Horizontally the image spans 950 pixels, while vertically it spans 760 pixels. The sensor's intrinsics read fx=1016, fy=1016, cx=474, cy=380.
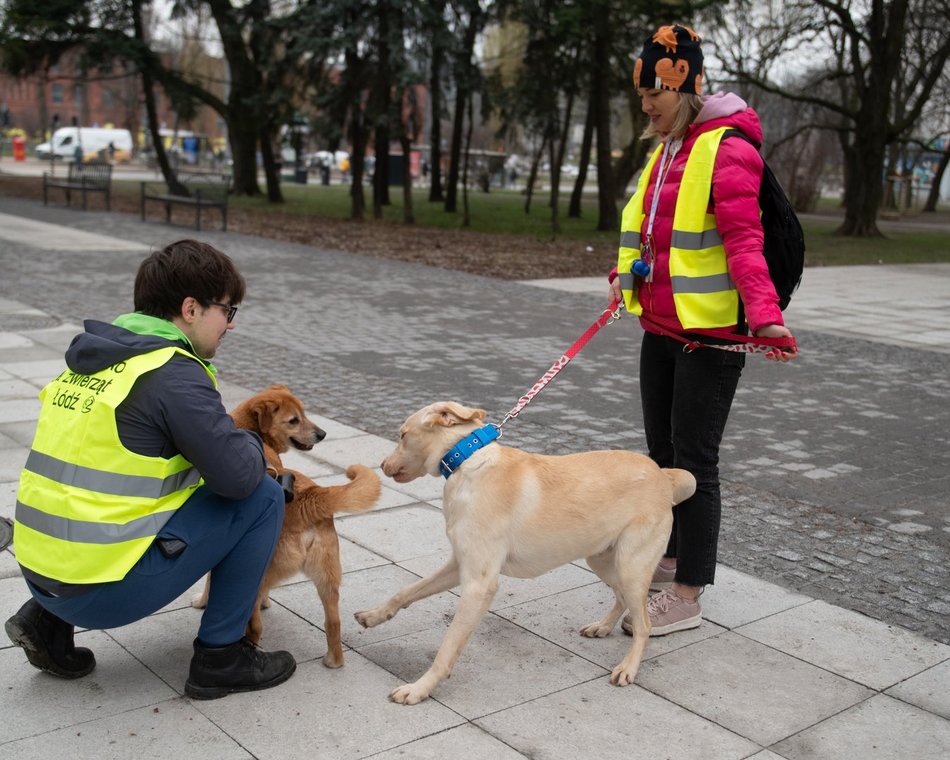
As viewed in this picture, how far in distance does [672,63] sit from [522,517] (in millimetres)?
1746

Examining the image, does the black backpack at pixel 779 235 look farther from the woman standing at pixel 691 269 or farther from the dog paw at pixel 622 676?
the dog paw at pixel 622 676

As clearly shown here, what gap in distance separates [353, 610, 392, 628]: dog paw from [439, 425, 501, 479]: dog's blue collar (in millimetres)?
619

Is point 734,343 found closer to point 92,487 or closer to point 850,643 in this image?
point 850,643

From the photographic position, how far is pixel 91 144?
74875 millimetres

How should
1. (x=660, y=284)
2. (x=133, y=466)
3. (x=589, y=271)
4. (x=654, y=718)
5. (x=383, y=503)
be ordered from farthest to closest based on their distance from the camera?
(x=589, y=271) → (x=383, y=503) → (x=660, y=284) → (x=654, y=718) → (x=133, y=466)

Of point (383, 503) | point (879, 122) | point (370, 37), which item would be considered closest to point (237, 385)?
point (383, 503)

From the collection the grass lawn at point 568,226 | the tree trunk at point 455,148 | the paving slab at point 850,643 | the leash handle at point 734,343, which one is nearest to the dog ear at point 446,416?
the leash handle at point 734,343

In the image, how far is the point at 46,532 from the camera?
3.01 meters

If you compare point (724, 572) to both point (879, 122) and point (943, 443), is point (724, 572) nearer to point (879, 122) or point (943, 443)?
point (943, 443)

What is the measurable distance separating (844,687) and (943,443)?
4.23m

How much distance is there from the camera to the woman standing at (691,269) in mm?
3670

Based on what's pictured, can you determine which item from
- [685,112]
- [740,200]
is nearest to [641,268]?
[740,200]

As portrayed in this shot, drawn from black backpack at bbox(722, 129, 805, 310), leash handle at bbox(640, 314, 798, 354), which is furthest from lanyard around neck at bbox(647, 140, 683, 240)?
leash handle at bbox(640, 314, 798, 354)

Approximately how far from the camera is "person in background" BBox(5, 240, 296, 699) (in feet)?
9.73
